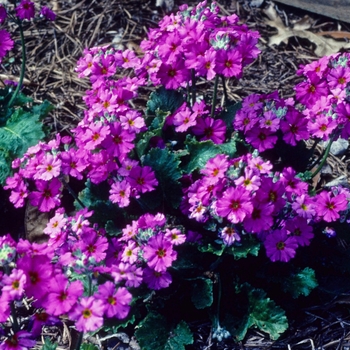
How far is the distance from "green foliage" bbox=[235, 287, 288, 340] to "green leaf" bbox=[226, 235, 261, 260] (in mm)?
237

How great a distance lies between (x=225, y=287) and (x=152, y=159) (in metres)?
0.73

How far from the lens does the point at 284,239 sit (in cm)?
262

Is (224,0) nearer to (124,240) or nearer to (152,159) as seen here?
(152,159)

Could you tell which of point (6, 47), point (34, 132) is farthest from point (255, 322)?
point (6, 47)

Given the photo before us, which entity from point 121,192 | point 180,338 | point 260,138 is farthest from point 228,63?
point 180,338

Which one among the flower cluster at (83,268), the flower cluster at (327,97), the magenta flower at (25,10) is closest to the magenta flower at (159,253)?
the flower cluster at (83,268)

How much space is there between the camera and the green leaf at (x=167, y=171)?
2883 millimetres

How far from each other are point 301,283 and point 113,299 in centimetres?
102

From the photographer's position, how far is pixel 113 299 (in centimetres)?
206

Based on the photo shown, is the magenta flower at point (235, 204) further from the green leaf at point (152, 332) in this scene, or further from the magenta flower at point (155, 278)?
the green leaf at point (152, 332)

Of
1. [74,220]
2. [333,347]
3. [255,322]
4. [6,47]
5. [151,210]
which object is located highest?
[6,47]

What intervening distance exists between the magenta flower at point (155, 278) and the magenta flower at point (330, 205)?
78 centimetres

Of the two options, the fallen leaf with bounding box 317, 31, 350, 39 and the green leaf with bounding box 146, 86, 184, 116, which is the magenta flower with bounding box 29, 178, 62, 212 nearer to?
the green leaf with bounding box 146, 86, 184, 116

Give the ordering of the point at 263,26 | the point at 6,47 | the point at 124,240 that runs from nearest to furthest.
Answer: the point at 124,240
the point at 6,47
the point at 263,26
